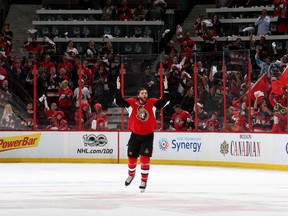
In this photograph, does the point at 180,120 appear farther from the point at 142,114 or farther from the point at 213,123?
the point at 142,114

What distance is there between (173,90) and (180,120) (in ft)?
2.50

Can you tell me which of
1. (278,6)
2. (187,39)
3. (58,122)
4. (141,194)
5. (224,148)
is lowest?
(224,148)

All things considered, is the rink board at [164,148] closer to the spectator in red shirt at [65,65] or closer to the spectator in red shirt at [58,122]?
the spectator in red shirt at [58,122]

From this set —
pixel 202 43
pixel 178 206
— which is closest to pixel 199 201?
pixel 178 206

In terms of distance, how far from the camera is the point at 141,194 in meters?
13.8

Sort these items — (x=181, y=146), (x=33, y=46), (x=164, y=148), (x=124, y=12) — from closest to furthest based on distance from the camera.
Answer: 1. (x=181, y=146)
2. (x=164, y=148)
3. (x=33, y=46)
4. (x=124, y=12)

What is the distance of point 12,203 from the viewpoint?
12398 millimetres

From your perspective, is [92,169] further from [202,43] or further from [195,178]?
[202,43]

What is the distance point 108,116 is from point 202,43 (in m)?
6.33

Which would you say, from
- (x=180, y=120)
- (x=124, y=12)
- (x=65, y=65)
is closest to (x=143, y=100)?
(x=180, y=120)

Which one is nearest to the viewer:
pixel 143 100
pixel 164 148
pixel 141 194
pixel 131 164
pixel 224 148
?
pixel 141 194

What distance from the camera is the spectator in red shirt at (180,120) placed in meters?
21.1

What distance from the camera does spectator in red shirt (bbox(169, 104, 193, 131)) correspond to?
21.1 meters

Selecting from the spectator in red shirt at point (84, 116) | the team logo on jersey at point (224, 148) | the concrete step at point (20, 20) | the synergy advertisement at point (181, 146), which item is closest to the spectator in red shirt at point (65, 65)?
the spectator in red shirt at point (84, 116)
